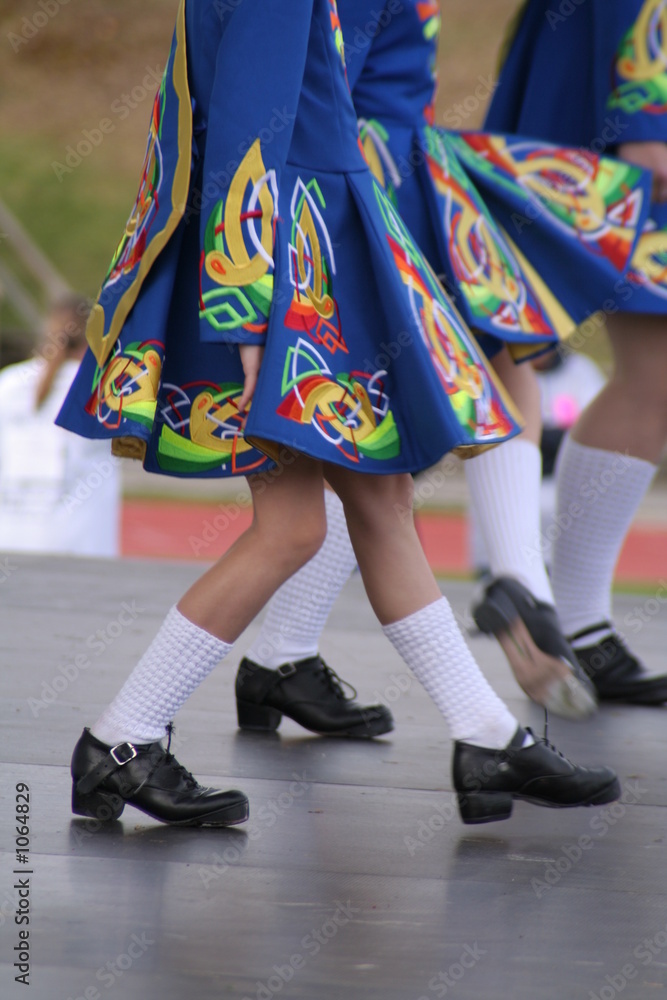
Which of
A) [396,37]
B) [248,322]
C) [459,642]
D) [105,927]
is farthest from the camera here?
[396,37]

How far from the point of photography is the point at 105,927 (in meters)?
0.95

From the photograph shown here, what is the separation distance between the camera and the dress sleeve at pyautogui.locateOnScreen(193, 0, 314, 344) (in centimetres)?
116

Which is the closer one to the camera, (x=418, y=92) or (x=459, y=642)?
(x=459, y=642)

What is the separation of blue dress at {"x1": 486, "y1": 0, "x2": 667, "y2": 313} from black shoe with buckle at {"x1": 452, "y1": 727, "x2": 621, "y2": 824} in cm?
67

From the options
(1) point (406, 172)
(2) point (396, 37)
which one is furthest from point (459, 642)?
(2) point (396, 37)

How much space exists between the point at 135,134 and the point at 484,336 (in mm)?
14093

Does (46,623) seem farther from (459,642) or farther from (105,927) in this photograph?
(105,927)

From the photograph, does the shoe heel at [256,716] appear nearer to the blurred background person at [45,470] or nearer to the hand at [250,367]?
the hand at [250,367]

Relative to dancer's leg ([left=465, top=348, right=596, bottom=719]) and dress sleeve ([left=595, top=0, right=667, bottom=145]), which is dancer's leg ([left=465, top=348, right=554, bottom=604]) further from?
dress sleeve ([left=595, top=0, right=667, bottom=145])

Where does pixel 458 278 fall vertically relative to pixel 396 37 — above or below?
below

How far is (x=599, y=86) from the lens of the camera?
1727 mm

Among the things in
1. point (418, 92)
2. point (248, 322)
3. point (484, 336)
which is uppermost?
point (418, 92)

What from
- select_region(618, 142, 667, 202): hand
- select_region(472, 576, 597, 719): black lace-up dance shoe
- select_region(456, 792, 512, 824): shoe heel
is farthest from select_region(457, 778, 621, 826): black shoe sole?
select_region(618, 142, 667, 202): hand

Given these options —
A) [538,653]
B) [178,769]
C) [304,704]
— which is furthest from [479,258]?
[178,769]
